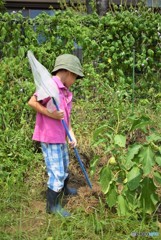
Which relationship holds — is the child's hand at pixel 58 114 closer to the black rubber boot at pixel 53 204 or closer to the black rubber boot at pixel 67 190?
the black rubber boot at pixel 53 204

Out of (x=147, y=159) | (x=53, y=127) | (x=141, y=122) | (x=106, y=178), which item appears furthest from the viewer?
(x=53, y=127)

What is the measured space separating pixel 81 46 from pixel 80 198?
224 cm

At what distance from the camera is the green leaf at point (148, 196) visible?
108 inches

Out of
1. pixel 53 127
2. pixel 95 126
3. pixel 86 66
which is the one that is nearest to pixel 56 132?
pixel 53 127

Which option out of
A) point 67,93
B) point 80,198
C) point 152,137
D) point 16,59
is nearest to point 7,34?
point 16,59

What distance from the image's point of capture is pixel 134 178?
2.66 meters

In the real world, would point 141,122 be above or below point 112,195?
above

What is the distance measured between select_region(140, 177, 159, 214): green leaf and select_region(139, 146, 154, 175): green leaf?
7.9 inches

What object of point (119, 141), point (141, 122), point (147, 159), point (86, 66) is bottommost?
point (147, 159)

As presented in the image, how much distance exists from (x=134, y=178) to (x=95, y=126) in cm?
182

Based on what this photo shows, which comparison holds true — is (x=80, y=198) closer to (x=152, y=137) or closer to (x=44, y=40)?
(x=152, y=137)

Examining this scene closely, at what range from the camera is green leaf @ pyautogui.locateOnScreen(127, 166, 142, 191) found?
2.66 m

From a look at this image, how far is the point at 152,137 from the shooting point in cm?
266

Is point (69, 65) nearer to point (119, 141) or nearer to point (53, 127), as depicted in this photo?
point (53, 127)
